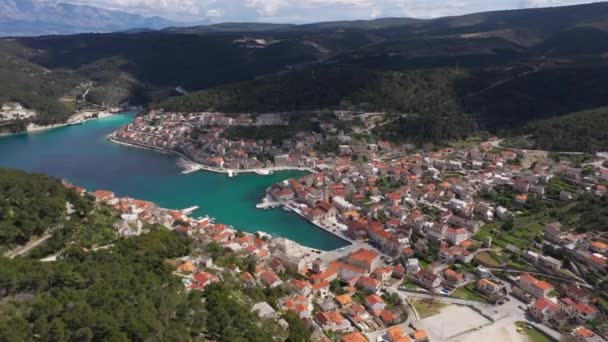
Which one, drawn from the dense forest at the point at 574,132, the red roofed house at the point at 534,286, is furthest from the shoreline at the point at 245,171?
the dense forest at the point at 574,132

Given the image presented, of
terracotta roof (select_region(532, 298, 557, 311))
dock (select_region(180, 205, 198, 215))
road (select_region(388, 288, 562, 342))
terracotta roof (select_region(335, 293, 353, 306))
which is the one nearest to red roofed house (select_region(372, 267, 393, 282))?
road (select_region(388, 288, 562, 342))

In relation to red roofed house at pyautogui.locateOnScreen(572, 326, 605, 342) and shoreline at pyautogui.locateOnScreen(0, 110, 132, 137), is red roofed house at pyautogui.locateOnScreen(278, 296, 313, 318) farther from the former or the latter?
shoreline at pyautogui.locateOnScreen(0, 110, 132, 137)

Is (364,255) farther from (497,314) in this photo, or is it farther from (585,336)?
(585,336)

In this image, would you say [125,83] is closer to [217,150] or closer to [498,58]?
[217,150]

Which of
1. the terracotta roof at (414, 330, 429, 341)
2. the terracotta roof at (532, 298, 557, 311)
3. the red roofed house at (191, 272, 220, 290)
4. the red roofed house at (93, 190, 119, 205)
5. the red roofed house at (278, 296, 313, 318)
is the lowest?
the terracotta roof at (414, 330, 429, 341)

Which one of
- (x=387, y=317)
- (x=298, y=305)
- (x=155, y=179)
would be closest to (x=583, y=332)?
(x=387, y=317)

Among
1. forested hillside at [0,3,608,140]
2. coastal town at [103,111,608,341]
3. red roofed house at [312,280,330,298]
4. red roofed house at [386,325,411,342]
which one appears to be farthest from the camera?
forested hillside at [0,3,608,140]
